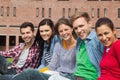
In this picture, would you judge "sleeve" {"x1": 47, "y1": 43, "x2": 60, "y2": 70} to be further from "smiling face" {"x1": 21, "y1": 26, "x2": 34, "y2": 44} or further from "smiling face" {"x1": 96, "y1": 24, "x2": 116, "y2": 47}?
"smiling face" {"x1": 96, "y1": 24, "x2": 116, "y2": 47}

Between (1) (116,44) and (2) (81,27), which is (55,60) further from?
(1) (116,44)

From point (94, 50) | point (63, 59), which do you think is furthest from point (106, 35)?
point (63, 59)

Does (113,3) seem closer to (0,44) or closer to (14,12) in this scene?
(14,12)

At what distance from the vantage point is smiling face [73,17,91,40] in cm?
376

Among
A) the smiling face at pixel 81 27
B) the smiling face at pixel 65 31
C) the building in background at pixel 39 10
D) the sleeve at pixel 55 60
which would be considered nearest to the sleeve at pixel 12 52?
the sleeve at pixel 55 60

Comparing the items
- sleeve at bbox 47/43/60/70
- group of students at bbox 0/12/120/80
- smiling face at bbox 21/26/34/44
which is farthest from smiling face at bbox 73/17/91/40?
smiling face at bbox 21/26/34/44

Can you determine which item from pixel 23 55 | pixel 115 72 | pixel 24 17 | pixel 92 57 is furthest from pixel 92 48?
pixel 24 17

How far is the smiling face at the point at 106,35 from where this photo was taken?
333 centimetres

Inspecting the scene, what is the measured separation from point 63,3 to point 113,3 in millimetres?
6706

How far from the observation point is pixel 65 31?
14.2 feet

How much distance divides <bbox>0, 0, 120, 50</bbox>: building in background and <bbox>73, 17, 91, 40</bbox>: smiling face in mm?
42527

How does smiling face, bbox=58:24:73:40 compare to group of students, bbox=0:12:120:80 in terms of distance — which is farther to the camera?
smiling face, bbox=58:24:73:40

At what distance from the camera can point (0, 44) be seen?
48.4 meters

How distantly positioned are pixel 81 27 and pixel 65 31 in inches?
23.1
